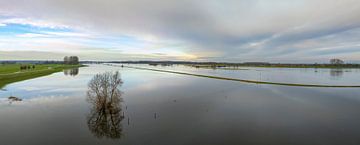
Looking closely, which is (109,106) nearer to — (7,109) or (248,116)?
(7,109)

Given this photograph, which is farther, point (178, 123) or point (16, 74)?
point (16, 74)

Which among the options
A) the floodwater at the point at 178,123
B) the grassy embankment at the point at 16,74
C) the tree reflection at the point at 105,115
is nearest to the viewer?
the floodwater at the point at 178,123

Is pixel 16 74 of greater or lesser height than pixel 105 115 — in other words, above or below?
above

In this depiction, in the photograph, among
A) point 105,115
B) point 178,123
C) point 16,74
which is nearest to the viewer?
point 178,123

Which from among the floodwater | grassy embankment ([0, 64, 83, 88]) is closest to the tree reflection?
the floodwater

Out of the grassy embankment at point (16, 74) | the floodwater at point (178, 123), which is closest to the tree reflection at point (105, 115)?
the floodwater at point (178, 123)

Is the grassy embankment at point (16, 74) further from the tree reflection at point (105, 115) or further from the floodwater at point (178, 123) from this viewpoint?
the tree reflection at point (105, 115)

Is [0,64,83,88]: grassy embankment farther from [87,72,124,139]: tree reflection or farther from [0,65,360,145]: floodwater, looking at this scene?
[87,72,124,139]: tree reflection

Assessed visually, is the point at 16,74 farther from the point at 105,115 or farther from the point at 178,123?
the point at 178,123

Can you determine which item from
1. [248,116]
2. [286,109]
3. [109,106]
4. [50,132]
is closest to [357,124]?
[286,109]

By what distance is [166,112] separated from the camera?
22.0 metres

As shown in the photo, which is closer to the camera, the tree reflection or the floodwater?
the floodwater

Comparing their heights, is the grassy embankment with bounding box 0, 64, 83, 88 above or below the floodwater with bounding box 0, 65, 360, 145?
above

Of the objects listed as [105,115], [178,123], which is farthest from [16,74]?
[178,123]
